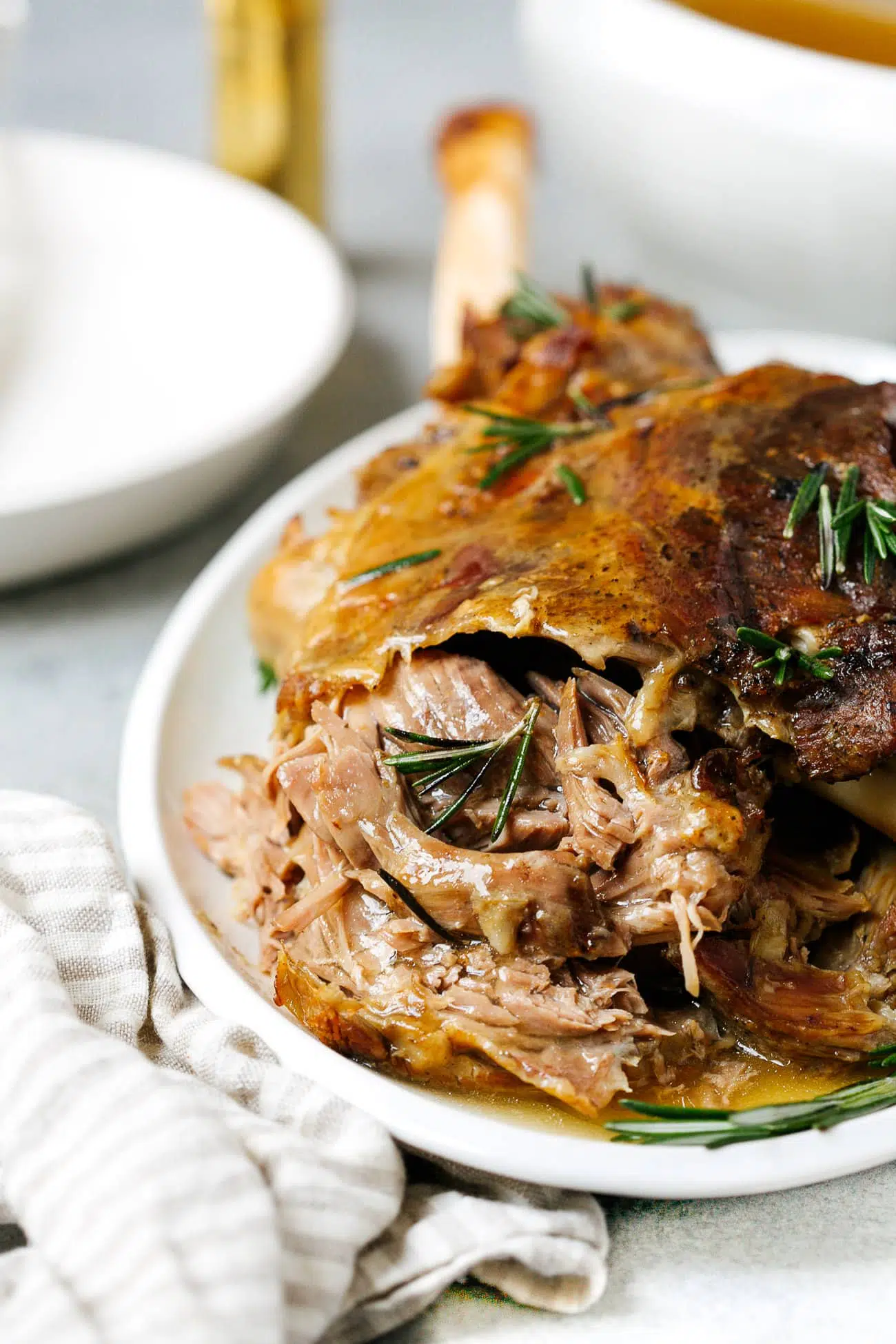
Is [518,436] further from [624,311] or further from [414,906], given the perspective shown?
[414,906]

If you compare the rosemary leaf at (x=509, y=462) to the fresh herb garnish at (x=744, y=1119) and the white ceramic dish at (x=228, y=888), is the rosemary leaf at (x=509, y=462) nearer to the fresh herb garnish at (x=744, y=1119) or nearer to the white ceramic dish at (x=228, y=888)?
the white ceramic dish at (x=228, y=888)

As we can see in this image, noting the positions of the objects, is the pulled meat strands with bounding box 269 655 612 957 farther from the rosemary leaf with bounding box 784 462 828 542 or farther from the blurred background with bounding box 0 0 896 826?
the blurred background with bounding box 0 0 896 826

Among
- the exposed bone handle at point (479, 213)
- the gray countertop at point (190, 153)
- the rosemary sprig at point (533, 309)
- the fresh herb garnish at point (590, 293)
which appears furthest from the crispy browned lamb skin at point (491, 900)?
the exposed bone handle at point (479, 213)

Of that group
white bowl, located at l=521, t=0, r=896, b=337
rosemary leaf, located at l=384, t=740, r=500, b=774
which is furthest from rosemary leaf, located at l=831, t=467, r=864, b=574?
white bowl, located at l=521, t=0, r=896, b=337

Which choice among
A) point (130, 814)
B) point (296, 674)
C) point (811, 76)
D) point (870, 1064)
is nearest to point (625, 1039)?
point (870, 1064)

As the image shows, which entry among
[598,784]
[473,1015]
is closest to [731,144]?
[598,784]

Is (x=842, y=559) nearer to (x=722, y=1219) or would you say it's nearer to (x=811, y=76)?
(x=722, y=1219)
